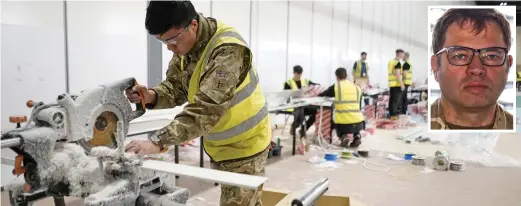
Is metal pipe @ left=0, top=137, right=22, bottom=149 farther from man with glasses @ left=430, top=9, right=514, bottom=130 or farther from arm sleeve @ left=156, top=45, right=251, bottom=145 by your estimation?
man with glasses @ left=430, top=9, right=514, bottom=130

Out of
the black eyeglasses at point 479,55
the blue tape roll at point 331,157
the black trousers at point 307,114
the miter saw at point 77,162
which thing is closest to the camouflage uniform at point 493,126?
the black eyeglasses at point 479,55

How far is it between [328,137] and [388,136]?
135 centimetres

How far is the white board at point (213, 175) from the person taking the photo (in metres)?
→ 1.11

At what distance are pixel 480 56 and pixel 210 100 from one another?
7.74 ft

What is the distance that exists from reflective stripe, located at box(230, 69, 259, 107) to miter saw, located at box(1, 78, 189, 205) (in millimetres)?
359

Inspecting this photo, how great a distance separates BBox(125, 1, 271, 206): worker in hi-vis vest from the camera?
1.31 meters

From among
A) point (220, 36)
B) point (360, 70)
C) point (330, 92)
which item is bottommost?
point (330, 92)

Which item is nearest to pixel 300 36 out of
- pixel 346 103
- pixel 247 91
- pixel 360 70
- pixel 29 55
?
pixel 360 70

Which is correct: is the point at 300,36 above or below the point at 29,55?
above

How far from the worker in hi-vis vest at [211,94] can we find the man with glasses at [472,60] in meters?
1.94

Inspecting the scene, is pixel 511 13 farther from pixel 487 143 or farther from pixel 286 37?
pixel 286 37

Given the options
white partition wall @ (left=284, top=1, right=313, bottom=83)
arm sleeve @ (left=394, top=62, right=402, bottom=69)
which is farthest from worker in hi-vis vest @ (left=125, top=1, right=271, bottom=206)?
arm sleeve @ (left=394, top=62, right=402, bottom=69)

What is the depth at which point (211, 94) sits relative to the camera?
1.34m

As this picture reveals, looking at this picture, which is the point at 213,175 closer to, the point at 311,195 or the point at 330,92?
the point at 311,195
